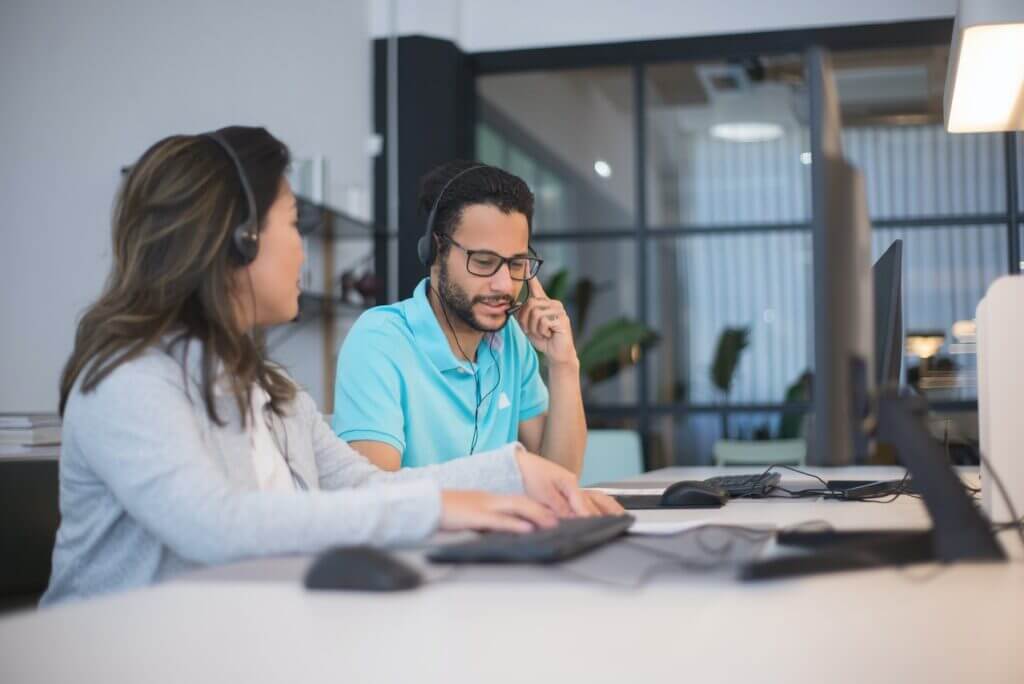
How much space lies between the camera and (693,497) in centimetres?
179

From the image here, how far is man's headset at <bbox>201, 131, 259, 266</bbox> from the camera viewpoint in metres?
1.36

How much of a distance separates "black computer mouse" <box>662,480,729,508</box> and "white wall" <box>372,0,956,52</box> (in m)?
3.82

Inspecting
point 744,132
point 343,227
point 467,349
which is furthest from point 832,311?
point 744,132

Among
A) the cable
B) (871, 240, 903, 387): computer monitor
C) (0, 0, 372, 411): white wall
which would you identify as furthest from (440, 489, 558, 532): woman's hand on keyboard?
(0, 0, 372, 411): white wall

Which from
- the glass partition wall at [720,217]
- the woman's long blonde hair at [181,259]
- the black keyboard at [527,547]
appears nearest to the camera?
the black keyboard at [527,547]

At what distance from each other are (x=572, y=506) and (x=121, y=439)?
53 centimetres

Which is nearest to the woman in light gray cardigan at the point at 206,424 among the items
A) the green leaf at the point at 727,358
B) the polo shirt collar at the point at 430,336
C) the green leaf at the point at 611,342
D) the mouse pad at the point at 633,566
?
the mouse pad at the point at 633,566

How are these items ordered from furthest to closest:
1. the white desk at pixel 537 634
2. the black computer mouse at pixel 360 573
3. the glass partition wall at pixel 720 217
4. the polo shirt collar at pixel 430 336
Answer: the glass partition wall at pixel 720 217, the polo shirt collar at pixel 430 336, the black computer mouse at pixel 360 573, the white desk at pixel 537 634

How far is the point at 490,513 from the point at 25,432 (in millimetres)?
1785

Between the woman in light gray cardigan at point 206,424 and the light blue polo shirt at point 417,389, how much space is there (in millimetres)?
504

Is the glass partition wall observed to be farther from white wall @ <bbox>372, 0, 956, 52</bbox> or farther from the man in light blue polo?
the man in light blue polo

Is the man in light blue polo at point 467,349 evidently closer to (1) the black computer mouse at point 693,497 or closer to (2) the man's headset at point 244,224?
(1) the black computer mouse at point 693,497

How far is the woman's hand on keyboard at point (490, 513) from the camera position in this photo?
117cm

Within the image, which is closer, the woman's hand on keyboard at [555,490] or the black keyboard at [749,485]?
the woman's hand on keyboard at [555,490]
